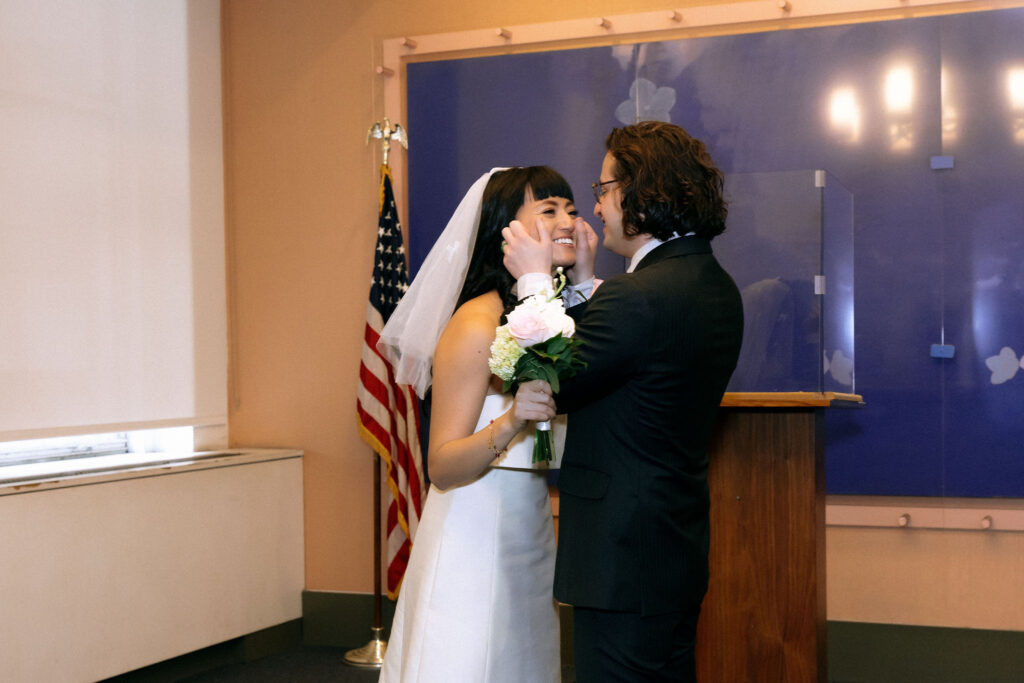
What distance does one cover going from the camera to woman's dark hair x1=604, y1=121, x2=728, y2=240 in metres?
2.17

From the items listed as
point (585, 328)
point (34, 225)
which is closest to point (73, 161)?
point (34, 225)

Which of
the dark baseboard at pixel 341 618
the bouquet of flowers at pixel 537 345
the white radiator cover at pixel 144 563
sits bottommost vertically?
the dark baseboard at pixel 341 618

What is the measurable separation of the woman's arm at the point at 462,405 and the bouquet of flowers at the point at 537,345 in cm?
26

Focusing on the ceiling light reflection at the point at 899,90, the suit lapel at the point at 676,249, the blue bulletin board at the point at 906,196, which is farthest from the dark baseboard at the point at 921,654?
the suit lapel at the point at 676,249

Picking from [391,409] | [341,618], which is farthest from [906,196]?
[341,618]

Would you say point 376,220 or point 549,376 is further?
point 376,220

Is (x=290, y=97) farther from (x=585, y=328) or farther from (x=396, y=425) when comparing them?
(x=585, y=328)

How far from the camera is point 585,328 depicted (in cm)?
207

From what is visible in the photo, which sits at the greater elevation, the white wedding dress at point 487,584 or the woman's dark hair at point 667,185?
the woman's dark hair at point 667,185

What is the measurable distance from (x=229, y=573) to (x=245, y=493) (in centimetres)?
39

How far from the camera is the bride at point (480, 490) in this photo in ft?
8.05

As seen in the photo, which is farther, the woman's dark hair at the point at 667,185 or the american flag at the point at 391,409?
the american flag at the point at 391,409

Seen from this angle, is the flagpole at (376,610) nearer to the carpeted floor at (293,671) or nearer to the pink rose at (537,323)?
the carpeted floor at (293,671)

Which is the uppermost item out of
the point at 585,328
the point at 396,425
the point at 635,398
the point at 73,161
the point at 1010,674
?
the point at 73,161
